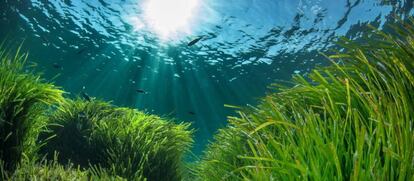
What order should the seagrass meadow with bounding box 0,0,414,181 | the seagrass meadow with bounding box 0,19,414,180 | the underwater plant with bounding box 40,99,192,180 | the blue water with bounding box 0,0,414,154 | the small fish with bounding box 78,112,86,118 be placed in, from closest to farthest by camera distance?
the seagrass meadow with bounding box 0,19,414,180 → the seagrass meadow with bounding box 0,0,414,181 → the underwater plant with bounding box 40,99,192,180 → the small fish with bounding box 78,112,86,118 → the blue water with bounding box 0,0,414,154

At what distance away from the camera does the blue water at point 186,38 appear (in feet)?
42.2

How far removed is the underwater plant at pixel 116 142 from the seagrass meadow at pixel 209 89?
0.02 m

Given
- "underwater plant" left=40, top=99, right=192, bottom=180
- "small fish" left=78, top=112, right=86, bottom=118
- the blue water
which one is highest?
the blue water

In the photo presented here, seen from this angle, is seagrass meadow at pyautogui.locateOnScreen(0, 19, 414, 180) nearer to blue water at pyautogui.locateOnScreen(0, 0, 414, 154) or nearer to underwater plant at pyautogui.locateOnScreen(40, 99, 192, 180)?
underwater plant at pyautogui.locateOnScreen(40, 99, 192, 180)

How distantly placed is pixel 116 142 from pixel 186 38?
10921 millimetres

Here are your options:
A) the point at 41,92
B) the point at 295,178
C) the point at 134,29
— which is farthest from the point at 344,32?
the point at 295,178

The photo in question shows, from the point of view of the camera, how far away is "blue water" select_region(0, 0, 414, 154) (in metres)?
12.9

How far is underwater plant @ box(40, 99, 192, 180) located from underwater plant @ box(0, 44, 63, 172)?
0.80m

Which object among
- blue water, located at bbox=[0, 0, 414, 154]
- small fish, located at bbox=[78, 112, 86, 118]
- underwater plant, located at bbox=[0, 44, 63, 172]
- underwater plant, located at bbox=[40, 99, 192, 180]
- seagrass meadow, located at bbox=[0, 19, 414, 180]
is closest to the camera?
seagrass meadow, located at bbox=[0, 19, 414, 180]

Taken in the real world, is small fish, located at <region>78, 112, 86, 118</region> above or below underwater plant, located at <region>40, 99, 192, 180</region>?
above

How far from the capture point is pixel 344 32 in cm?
1379

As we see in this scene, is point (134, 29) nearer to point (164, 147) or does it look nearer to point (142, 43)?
point (142, 43)

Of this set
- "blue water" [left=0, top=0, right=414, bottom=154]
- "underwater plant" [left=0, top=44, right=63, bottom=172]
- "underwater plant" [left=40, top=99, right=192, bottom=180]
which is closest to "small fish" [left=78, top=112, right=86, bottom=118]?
"underwater plant" [left=40, top=99, right=192, bottom=180]

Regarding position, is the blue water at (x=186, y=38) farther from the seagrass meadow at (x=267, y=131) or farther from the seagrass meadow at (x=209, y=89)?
the seagrass meadow at (x=267, y=131)
